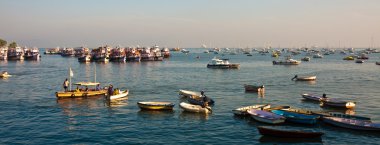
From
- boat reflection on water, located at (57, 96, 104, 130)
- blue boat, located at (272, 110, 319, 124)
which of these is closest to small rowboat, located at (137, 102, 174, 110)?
boat reflection on water, located at (57, 96, 104, 130)

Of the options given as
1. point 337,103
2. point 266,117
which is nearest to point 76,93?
point 266,117

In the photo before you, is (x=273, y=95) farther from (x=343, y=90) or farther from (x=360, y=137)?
(x=360, y=137)

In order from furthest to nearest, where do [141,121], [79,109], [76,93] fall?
[76,93], [79,109], [141,121]

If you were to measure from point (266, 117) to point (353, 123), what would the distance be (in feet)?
27.5

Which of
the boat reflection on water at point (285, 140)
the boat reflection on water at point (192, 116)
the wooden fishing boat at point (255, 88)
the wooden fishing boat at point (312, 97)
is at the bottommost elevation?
the boat reflection on water at point (285, 140)

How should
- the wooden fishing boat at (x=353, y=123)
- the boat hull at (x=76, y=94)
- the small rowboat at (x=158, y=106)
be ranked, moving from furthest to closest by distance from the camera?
the boat hull at (x=76, y=94)
the small rowboat at (x=158, y=106)
the wooden fishing boat at (x=353, y=123)

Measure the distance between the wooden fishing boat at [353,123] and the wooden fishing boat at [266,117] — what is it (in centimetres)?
482

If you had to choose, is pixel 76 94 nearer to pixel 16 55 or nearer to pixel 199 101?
pixel 199 101

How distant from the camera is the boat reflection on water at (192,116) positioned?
42250 mm

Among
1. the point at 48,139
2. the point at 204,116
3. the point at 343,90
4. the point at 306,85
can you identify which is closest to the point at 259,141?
the point at 204,116

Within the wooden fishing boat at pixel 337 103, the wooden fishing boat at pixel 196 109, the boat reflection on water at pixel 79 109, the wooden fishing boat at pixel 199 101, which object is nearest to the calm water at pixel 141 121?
the boat reflection on water at pixel 79 109

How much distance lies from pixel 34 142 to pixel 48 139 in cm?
123

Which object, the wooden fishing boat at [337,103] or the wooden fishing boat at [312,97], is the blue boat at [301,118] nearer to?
the wooden fishing boat at [337,103]

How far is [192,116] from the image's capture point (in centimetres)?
4375
